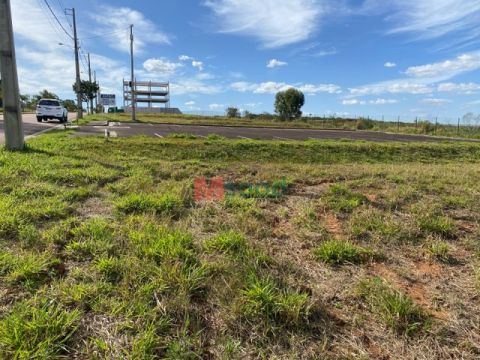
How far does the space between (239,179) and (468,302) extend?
4.34 metres

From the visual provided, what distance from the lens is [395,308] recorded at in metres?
2.24

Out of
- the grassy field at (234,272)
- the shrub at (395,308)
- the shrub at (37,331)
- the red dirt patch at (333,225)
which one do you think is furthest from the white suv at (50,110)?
the shrub at (395,308)

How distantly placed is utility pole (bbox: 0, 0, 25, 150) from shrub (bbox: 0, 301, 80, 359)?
294 inches

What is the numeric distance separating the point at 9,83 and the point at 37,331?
815cm

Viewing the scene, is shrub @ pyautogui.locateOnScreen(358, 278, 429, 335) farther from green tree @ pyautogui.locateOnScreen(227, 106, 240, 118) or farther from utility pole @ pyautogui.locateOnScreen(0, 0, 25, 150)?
green tree @ pyautogui.locateOnScreen(227, 106, 240, 118)

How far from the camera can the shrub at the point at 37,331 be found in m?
1.78

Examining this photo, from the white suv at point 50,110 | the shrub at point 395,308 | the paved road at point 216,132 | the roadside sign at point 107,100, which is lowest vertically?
the shrub at point 395,308

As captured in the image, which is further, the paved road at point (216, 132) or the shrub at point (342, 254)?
the paved road at point (216, 132)

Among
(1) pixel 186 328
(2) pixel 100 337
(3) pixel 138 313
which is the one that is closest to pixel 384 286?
(1) pixel 186 328

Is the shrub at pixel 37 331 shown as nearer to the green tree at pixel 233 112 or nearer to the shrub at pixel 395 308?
the shrub at pixel 395 308

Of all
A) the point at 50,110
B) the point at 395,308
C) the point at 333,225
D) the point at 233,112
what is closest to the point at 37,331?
the point at 395,308

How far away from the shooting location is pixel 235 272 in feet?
8.57

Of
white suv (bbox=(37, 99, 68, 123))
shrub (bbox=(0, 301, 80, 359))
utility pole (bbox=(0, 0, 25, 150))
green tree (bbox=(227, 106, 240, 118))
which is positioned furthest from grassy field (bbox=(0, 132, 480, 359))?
green tree (bbox=(227, 106, 240, 118))

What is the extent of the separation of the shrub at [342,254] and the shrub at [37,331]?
2029 mm
